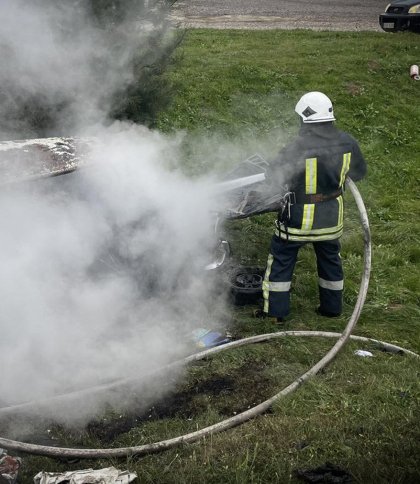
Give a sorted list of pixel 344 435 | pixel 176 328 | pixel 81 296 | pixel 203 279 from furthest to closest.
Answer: pixel 203 279
pixel 176 328
pixel 81 296
pixel 344 435

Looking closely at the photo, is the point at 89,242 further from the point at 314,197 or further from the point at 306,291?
the point at 306,291

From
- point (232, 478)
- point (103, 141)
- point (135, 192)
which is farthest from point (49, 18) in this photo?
point (232, 478)

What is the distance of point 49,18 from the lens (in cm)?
471

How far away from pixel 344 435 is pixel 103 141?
2.66 meters

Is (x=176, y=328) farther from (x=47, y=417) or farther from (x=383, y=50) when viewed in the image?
(x=383, y=50)

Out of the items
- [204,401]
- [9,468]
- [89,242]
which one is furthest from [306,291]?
[9,468]

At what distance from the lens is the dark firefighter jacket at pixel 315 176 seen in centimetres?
451

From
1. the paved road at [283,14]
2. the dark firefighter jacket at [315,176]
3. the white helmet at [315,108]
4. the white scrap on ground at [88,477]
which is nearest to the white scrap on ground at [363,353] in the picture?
the dark firefighter jacket at [315,176]

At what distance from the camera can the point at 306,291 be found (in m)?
5.38

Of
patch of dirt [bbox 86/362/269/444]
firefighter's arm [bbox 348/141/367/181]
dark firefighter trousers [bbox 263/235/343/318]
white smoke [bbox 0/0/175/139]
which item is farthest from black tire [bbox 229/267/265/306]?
white smoke [bbox 0/0/175/139]

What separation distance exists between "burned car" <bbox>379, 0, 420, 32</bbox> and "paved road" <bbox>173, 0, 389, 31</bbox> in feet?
3.31

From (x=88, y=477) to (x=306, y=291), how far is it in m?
3.06

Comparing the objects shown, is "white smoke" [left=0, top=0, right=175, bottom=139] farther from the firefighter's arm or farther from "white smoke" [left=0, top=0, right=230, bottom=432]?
the firefighter's arm

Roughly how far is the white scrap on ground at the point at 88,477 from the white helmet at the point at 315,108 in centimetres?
295
